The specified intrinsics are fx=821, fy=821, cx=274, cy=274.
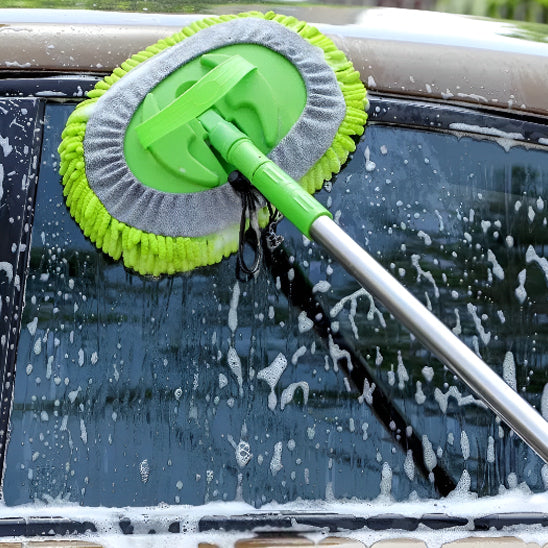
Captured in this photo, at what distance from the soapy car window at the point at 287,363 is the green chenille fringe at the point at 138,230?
0.02m

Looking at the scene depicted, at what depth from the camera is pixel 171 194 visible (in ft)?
4.41

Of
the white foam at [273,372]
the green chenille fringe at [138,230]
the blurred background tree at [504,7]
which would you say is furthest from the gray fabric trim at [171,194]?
the blurred background tree at [504,7]

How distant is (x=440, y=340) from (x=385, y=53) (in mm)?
614

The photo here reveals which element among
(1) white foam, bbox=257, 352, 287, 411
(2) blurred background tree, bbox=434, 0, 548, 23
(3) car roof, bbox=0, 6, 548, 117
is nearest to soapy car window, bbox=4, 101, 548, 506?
(1) white foam, bbox=257, 352, 287, 411

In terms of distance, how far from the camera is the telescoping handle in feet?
3.40

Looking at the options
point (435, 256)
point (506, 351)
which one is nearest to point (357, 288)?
point (435, 256)

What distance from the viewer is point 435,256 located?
53.1 inches

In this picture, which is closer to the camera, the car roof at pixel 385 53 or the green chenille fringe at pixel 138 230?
the green chenille fringe at pixel 138 230

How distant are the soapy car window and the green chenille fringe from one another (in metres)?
0.02

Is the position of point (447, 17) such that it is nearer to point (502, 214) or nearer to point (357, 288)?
point (502, 214)

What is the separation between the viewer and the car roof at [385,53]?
142 cm

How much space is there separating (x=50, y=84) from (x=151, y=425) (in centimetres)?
60

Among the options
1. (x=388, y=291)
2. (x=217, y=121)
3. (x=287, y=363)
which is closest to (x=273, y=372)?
(x=287, y=363)

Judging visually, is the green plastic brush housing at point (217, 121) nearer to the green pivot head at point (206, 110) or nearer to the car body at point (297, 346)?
the green pivot head at point (206, 110)
